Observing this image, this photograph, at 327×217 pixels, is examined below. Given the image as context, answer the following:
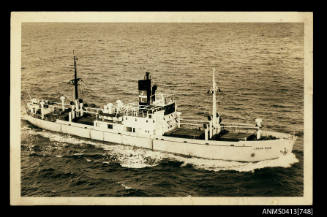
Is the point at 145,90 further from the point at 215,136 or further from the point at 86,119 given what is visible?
the point at 86,119

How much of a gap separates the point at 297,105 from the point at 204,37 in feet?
17.3

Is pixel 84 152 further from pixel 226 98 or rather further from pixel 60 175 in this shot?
pixel 226 98

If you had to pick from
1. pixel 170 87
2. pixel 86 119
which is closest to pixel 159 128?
pixel 170 87

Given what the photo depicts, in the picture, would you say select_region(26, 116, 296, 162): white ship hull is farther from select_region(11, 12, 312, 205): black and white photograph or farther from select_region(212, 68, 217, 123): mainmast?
select_region(212, 68, 217, 123): mainmast

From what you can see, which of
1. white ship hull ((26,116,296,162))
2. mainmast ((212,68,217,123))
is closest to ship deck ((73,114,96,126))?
white ship hull ((26,116,296,162))

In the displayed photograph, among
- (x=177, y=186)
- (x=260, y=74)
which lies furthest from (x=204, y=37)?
(x=177, y=186)

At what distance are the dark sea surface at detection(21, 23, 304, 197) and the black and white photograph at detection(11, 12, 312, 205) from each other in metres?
0.06

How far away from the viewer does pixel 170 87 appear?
75.9 ft

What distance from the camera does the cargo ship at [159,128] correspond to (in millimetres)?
21781

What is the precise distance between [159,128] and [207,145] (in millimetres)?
3043

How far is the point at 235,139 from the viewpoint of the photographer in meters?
22.2

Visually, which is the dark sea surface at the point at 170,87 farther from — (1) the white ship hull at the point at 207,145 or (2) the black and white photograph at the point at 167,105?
(1) the white ship hull at the point at 207,145

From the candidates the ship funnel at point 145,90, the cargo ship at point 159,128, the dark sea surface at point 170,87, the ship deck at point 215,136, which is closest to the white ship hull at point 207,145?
the cargo ship at point 159,128

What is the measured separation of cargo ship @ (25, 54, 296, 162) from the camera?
71.5 feet
